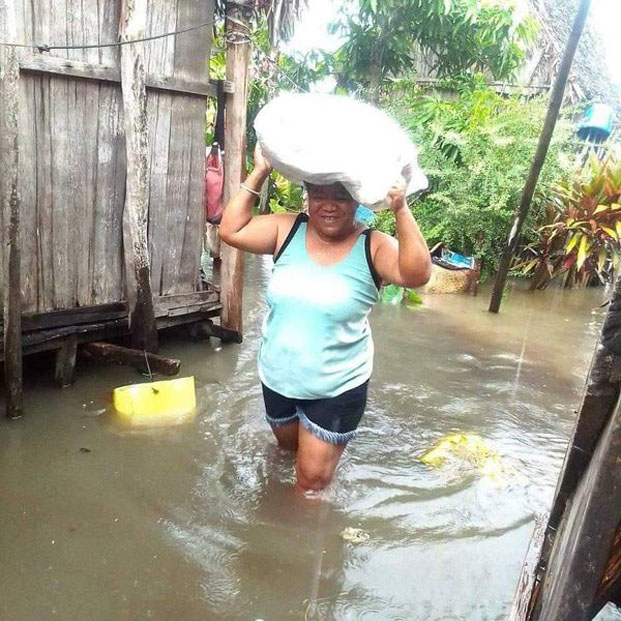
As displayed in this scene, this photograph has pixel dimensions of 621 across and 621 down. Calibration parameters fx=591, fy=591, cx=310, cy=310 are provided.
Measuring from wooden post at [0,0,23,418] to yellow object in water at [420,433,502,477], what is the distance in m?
2.36

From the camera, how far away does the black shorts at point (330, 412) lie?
2.56 metres

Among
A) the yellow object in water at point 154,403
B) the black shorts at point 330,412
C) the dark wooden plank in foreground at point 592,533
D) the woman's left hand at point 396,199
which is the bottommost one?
the yellow object in water at point 154,403

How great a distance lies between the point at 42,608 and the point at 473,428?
2739 mm

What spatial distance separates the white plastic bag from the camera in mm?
2025

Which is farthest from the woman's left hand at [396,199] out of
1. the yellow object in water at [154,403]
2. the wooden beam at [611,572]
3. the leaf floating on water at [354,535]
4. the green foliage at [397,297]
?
the green foliage at [397,297]

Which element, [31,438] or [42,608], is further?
[31,438]

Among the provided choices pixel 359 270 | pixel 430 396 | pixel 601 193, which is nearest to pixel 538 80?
pixel 601 193

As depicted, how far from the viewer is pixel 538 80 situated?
11695 millimetres

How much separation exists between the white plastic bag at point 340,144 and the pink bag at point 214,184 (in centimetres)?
317

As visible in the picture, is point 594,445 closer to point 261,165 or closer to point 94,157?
point 261,165

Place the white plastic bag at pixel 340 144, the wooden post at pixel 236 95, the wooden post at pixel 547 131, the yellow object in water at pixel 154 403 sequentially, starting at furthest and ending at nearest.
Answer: the wooden post at pixel 547 131
the wooden post at pixel 236 95
the yellow object in water at pixel 154 403
the white plastic bag at pixel 340 144

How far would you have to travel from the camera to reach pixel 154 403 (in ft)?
11.8

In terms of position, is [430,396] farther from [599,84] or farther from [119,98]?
[599,84]

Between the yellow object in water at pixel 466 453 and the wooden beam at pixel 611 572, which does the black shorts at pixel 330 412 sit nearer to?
the yellow object in water at pixel 466 453
